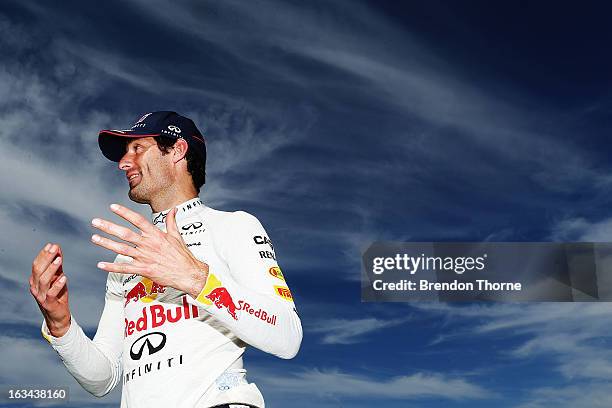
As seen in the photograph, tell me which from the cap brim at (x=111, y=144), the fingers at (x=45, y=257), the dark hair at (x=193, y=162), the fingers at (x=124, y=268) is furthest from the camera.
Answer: the cap brim at (x=111, y=144)

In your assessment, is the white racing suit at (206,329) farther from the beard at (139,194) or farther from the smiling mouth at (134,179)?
the smiling mouth at (134,179)

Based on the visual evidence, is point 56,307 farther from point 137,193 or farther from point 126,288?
point 137,193

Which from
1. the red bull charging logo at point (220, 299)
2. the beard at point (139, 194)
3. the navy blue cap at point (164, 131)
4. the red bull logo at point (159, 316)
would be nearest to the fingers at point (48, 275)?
the red bull logo at point (159, 316)

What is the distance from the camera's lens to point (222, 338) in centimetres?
546

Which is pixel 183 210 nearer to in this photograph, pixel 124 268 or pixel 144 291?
pixel 144 291

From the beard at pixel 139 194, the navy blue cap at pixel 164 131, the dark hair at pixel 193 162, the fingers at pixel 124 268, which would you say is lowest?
the fingers at pixel 124 268

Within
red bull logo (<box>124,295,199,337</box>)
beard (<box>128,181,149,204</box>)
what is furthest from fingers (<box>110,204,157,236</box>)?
beard (<box>128,181,149,204</box>)

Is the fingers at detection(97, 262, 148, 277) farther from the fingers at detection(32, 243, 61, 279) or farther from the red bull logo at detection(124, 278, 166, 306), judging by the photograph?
the red bull logo at detection(124, 278, 166, 306)

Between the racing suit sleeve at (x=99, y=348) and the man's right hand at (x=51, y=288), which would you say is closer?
the man's right hand at (x=51, y=288)

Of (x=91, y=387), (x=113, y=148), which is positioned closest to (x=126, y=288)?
(x=91, y=387)

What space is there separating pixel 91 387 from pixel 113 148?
2.23m

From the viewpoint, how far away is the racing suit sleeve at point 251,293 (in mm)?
4578

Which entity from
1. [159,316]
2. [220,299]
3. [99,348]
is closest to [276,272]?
[220,299]

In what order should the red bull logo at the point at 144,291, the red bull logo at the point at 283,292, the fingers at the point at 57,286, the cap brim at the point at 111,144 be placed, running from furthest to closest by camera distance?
the cap brim at the point at 111,144 → the red bull logo at the point at 144,291 → the fingers at the point at 57,286 → the red bull logo at the point at 283,292
